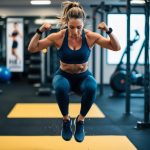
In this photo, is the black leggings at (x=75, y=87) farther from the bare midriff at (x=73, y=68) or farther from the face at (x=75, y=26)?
the face at (x=75, y=26)

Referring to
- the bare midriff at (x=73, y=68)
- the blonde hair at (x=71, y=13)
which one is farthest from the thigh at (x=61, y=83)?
the blonde hair at (x=71, y=13)

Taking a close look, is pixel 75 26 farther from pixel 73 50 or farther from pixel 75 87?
pixel 75 87

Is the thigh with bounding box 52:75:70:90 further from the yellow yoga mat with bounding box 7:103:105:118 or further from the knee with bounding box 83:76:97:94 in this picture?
the yellow yoga mat with bounding box 7:103:105:118

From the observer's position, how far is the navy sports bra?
11.0 feet

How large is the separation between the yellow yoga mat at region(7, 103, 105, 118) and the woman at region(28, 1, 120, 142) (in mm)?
3122

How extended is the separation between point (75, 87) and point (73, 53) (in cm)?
33

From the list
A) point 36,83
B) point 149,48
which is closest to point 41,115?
point 149,48

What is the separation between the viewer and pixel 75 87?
136 inches

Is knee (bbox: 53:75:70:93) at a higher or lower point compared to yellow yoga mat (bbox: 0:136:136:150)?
higher

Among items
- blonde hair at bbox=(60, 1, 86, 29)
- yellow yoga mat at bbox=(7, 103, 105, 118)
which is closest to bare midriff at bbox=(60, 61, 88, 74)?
blonde hair at bbox=(60, 1, 86, 29)

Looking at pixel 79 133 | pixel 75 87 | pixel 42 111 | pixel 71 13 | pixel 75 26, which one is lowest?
pixel 42 111

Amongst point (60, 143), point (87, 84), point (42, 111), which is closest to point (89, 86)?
point (87, 84)

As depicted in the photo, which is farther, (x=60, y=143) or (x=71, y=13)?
(x=60, y=143)

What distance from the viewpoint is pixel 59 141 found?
4719mm
